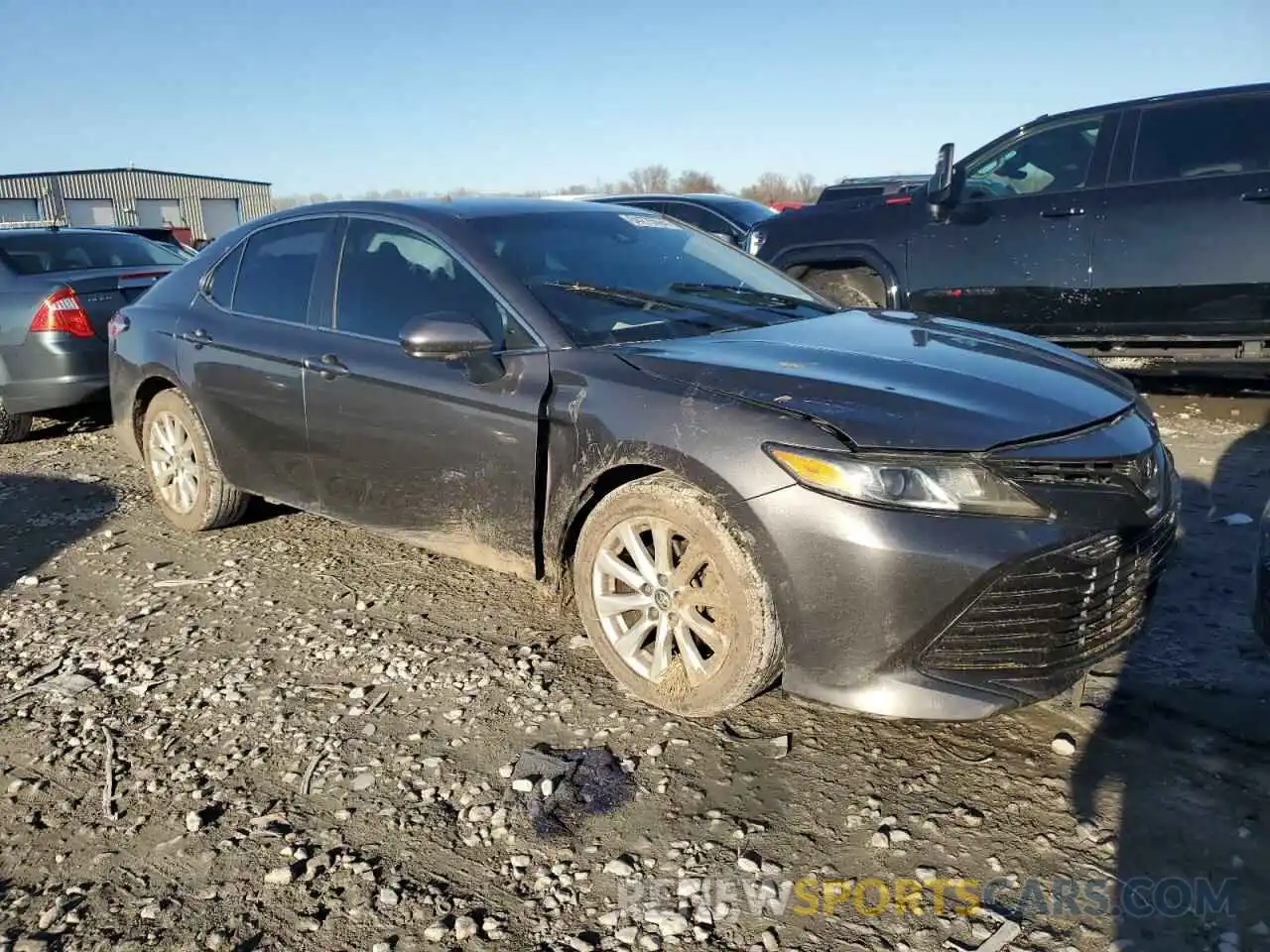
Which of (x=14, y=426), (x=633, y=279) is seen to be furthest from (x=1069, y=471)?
(x=14, y=426)

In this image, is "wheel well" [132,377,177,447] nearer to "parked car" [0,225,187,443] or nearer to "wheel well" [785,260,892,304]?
"parked car" [0,225,187,443]

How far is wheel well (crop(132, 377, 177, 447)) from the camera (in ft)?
16.3

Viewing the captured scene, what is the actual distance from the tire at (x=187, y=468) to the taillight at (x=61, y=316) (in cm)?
212

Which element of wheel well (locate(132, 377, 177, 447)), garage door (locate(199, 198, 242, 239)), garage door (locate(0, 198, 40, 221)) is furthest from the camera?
garage door (locate(199, 198, 242, 239))

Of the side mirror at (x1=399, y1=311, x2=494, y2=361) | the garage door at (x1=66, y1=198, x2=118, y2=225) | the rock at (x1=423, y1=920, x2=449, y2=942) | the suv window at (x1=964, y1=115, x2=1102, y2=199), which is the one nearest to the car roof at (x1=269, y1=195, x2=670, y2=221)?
the side mirror at (x1=399, y1=311, x2=494, y2=361)

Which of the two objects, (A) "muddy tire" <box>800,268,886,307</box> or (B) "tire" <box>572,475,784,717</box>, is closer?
(B) "tire" <box>572,475,784,717</box>

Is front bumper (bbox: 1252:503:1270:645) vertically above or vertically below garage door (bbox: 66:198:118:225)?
below

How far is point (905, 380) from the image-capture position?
2883mm

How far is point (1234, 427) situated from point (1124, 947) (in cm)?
511

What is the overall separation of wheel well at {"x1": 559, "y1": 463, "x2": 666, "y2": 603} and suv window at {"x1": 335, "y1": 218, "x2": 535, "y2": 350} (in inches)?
22.4

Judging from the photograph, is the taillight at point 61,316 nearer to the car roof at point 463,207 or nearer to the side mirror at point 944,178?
the car roof at point 463,207

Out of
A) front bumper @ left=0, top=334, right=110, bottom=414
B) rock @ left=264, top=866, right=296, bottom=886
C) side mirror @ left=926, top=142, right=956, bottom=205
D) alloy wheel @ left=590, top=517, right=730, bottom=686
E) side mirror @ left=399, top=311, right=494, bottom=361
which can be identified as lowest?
rock @ left=264, top=866, right=296, bottom=886

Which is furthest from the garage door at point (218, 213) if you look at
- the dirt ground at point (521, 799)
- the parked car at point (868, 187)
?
the dirt ground at point (521, 799)

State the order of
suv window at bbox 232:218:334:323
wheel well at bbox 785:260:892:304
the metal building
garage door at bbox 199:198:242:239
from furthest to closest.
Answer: garage door at bbox 199:198:242:239 < the metal building < wheel well at bbox 785:260:892:304 < suv window at bbox 232:218:334:323
